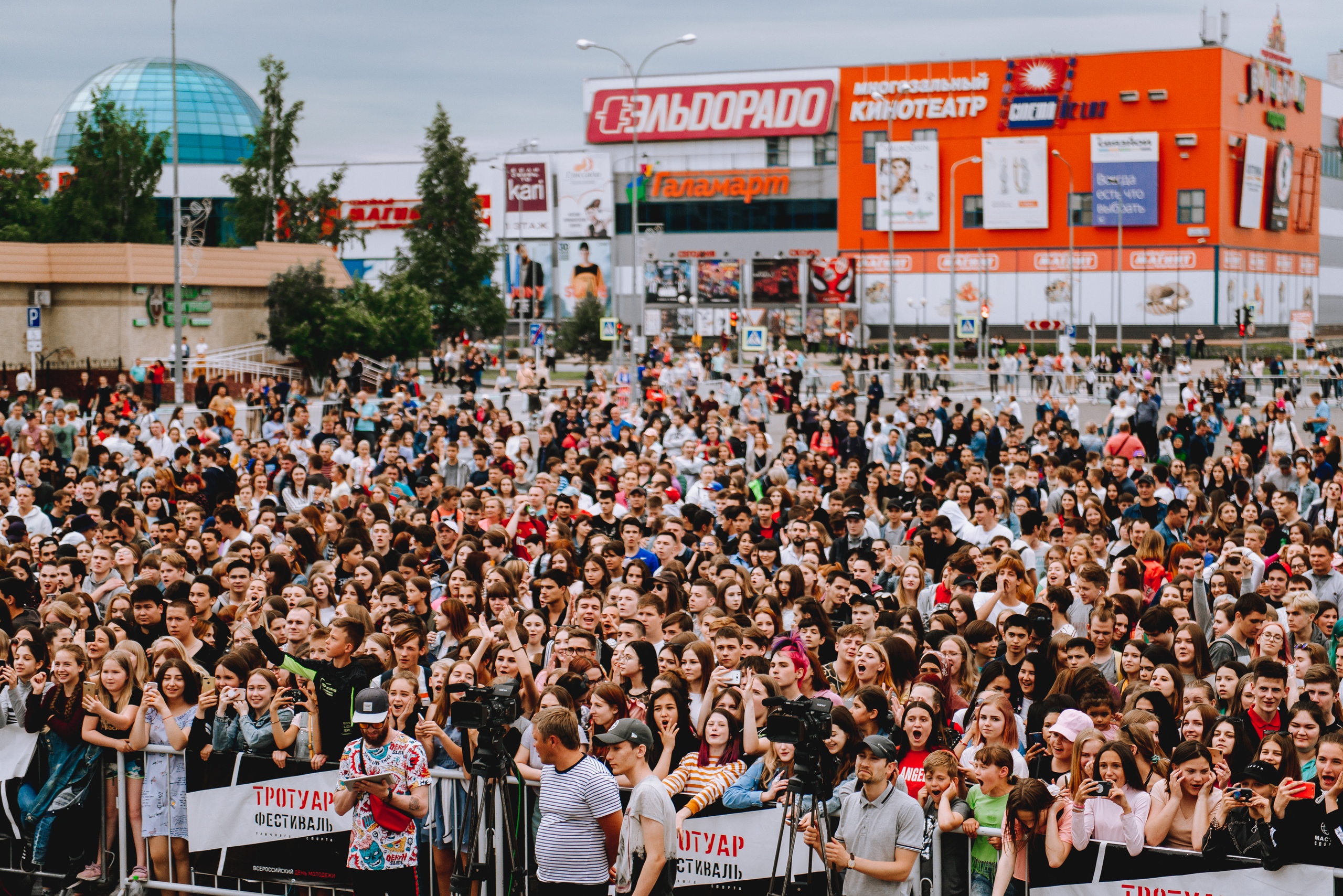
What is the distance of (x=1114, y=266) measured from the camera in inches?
2719

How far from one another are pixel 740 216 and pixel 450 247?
59.6 feet

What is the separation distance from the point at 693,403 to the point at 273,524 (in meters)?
13.3

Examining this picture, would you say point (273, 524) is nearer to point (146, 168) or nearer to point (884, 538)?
point (884, 538)

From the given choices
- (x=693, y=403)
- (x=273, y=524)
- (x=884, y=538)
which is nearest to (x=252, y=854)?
(x=273, y=524)

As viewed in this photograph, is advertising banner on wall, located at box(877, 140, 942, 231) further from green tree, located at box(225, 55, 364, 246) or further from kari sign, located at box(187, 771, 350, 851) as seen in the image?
kari sign, located at box(187, 771, 350, 851)

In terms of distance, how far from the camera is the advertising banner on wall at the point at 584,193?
3159 inches

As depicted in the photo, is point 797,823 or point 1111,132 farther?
point 1111,132

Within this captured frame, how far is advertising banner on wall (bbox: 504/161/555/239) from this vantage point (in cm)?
8106

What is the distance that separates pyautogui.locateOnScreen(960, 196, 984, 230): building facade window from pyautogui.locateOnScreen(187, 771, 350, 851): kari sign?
2647 inches

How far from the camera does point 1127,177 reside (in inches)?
2677

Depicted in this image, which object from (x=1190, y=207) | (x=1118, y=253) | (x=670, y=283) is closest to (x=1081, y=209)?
(x=1118, y=253)

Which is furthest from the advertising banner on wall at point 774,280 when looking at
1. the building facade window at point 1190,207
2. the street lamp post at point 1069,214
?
the building facade window at point 1190,207

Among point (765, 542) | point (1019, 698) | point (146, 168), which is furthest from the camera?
point (146, 168)

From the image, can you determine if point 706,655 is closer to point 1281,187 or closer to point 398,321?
point 398,321
